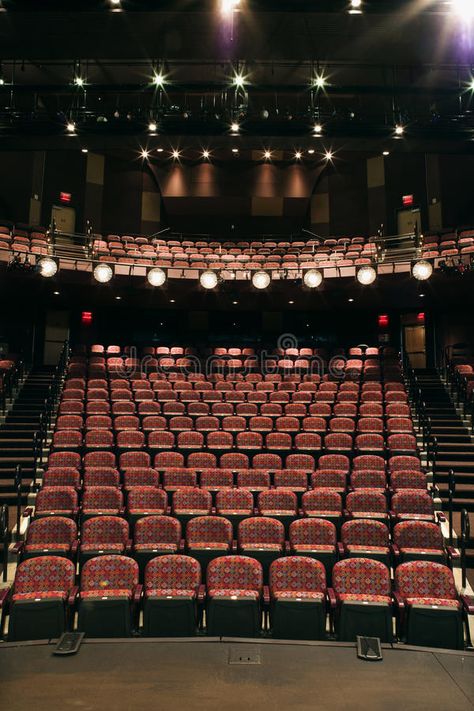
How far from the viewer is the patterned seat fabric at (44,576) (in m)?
3.67

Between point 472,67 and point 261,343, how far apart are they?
8072 mm

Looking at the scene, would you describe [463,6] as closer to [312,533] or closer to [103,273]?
[312,533]

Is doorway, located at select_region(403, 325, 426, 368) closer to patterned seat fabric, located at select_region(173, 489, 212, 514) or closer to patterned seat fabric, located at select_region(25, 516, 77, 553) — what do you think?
patterned seat fabric, located at select_region(173, 489, 212, 514)

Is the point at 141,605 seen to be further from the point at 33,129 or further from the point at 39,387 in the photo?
the point at 39,387

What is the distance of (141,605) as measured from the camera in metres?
3.70

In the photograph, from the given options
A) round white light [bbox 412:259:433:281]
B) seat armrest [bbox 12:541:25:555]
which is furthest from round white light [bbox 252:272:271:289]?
seat armrest [bbox 12:541:25:555]

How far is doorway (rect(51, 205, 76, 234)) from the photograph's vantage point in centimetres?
1330

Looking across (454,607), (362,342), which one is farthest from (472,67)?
(362,342)

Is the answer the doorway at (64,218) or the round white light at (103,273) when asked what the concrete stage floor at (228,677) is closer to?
the round white light at (103,273)

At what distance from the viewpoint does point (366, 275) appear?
31.9 ft

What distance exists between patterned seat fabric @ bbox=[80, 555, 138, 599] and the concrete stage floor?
74 centimetres

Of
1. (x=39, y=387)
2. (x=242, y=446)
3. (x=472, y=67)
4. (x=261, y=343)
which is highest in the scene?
(x=472, y=67)

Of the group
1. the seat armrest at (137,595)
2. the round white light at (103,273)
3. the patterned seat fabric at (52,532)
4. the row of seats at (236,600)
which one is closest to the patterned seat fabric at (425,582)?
the row of seats at (236,600)

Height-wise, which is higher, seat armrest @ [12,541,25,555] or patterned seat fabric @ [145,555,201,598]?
seat armrest @ [12,541,25,555]
